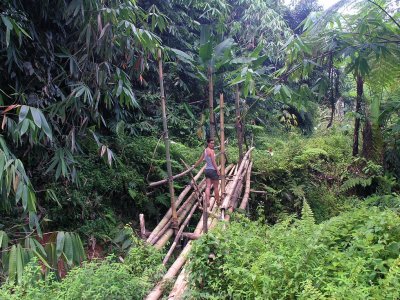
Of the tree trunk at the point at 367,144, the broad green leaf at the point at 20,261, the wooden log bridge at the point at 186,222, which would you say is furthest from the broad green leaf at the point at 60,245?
the tree trunk at the point at 367,144

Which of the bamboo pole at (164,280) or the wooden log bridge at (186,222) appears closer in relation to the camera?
the bamboo pole at (164,280)

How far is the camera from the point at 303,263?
217 cm

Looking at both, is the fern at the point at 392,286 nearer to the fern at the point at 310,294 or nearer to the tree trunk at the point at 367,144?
the fern at the point at 310,294

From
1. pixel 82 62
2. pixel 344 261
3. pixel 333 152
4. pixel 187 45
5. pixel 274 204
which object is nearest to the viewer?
pixel 344 261

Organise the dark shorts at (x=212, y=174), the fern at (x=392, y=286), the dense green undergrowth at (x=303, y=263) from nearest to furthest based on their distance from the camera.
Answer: the fern at (x=392, y=286)
the dense green undergrowth at (x=303, y=263)
the dark shorts at (x=212, y=174)

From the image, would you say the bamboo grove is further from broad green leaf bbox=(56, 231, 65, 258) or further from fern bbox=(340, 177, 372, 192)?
fern bbox=(340, 177, 372, 192)

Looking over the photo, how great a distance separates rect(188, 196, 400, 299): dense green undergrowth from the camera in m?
1.91

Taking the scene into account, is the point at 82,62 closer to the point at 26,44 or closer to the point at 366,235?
the point at 26,44

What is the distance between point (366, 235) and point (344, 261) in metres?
0.46

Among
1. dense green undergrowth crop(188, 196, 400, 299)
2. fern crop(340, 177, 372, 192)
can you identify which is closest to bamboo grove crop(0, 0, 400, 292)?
dense green undergrowth crop(188, 196, 400, 299)

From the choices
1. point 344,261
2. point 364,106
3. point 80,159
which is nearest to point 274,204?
point 364,106

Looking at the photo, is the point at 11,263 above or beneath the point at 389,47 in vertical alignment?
beneath

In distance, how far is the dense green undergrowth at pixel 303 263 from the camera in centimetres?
191

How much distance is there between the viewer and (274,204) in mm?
6043
